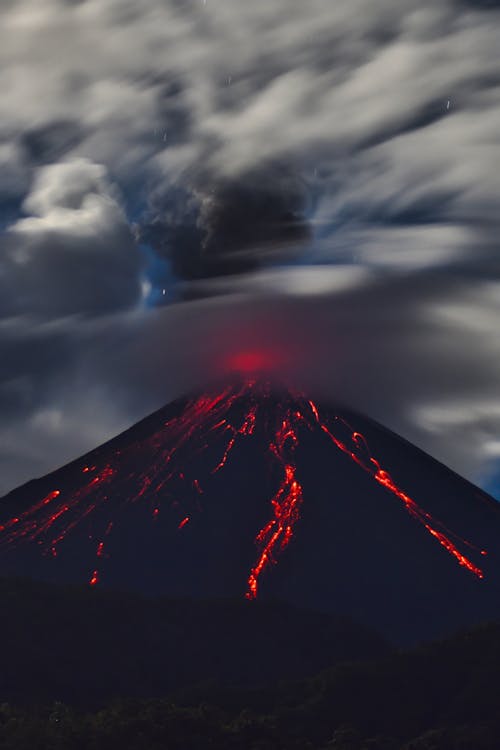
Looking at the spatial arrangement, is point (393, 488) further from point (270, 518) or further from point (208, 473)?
point (208, 473)

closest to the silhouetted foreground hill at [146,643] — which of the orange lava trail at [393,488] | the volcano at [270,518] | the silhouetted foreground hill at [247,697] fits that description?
the silhouetted foreground hill at [247,697]

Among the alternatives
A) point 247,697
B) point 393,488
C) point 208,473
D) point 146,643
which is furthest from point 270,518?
point 247,697

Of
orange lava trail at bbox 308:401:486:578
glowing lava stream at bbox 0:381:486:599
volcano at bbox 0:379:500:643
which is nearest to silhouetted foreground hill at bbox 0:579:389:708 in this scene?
volcano at bbox 0:379:500:643

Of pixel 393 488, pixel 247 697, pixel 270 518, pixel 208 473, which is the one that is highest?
pixel 208 473

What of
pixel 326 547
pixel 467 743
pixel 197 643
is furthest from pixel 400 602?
pixel 467 743

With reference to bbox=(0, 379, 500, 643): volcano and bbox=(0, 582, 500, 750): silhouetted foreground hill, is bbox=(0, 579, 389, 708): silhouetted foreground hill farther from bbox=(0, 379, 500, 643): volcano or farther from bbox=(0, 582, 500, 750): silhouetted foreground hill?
bbox=(0, 379, 500, 643): volcano

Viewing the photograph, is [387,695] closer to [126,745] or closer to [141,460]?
[126,745]

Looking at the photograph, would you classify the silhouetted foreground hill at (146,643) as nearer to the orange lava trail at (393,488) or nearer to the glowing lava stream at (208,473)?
the glowing lava stream at (208,473)
